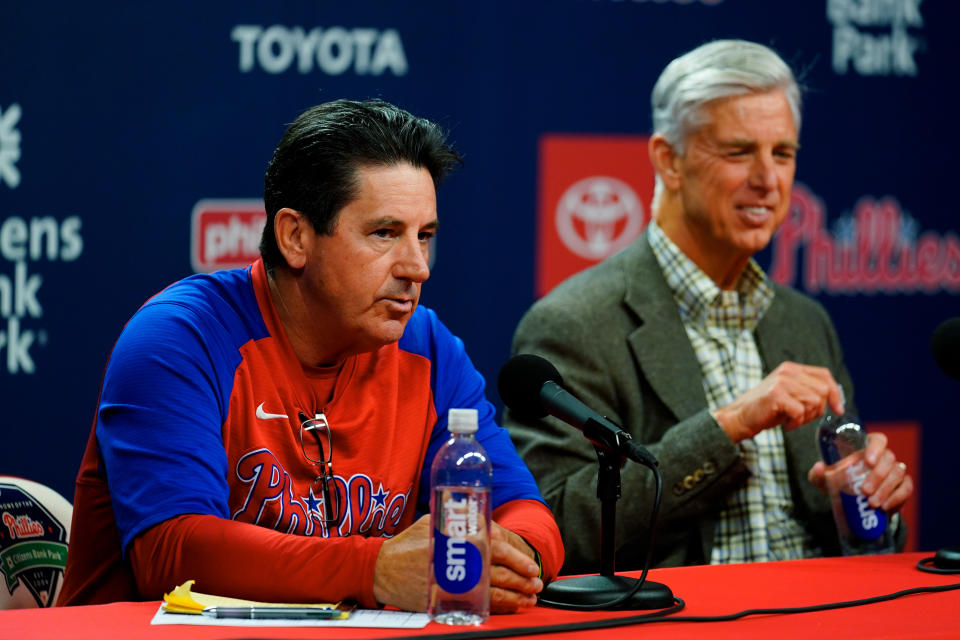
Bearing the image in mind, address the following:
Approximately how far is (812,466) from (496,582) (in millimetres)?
1287

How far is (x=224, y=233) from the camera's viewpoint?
314cm

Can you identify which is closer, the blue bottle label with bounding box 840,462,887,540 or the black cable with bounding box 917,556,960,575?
the black cable with bounding box 917,556,960,575

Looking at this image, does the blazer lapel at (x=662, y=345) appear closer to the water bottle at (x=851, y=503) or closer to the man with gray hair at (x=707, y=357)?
the man with gray hair at (x=707, y=357)

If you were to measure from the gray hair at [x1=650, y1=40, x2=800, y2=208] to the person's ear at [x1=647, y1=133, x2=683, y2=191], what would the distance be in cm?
2

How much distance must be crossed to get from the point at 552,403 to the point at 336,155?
609 millimetres

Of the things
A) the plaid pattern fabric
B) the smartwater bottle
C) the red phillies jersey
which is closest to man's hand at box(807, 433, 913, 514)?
the plaid pattern fabric

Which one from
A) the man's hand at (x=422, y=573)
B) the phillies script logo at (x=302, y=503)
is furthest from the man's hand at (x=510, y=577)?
the phillies script logo at (x=302, y=503)

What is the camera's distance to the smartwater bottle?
1585mm

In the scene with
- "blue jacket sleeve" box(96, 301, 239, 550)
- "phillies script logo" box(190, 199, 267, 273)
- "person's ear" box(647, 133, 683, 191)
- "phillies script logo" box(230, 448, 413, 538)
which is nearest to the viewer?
"blue jacket sleeve" box(96, 301, 239, 550)

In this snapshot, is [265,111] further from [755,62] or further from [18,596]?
[18,596]

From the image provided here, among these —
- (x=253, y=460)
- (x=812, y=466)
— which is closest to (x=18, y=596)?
(x=253, y=460)

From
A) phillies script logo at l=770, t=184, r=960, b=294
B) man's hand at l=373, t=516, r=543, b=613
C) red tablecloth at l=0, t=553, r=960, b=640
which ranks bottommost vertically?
red tablecloth at l=0, t=553, r=960, b=640

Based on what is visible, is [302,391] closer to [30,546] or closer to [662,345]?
[30,546]

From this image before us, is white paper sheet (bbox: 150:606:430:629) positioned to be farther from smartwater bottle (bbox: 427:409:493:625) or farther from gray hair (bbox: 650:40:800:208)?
gray hair (bbox: 650:40:800:208)
